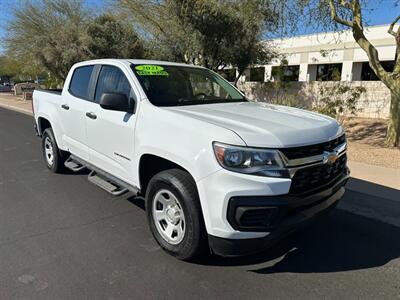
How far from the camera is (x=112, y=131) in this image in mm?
3688

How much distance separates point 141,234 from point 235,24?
9110 mm

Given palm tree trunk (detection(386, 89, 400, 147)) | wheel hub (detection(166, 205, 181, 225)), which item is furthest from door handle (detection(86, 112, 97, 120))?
palm tree trunk (detection(386, 89, 400, 147))

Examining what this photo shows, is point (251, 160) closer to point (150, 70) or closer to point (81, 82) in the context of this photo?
point (150, 70)

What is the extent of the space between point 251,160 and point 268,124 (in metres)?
0.48

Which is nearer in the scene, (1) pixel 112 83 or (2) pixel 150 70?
(2) pixel 150 70

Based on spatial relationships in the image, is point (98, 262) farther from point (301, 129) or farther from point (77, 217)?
point (301, 129)

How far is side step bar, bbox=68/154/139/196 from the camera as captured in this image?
12.1ft

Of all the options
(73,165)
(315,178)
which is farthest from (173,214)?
(73,165)

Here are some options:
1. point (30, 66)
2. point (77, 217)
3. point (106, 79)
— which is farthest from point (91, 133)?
point (30, 66)

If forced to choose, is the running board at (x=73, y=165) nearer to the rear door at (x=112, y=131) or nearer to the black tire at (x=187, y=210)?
the rear door at (x=112, y=131)

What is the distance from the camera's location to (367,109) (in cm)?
1360

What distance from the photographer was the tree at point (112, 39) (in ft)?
50.8

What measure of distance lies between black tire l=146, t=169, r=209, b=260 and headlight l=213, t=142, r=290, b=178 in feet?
1.47

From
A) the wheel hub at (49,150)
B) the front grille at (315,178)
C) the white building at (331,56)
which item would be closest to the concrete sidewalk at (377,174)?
the front grille at (315,178)
